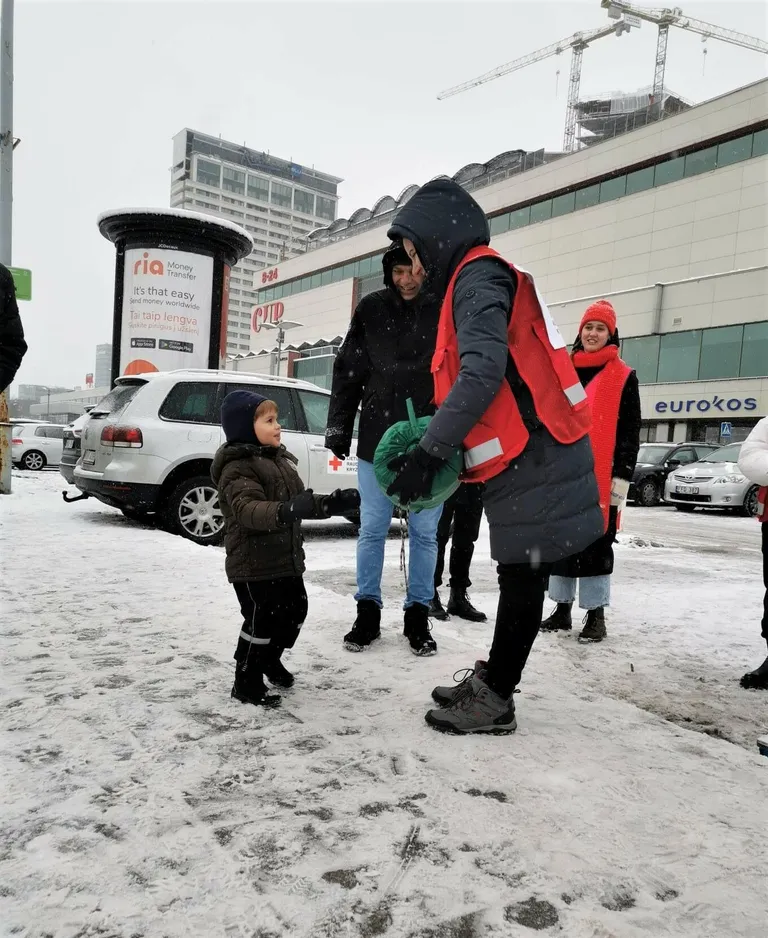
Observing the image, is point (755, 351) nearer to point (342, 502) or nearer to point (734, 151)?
point (734, 151)

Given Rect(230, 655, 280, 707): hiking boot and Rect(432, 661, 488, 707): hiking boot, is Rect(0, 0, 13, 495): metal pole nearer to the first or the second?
Rect(230, 655, 280, 707): hiking boot

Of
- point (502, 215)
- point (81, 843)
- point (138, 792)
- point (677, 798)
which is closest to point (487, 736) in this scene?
point (677, 798)

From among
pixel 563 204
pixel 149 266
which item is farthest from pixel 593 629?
pixel 563 204

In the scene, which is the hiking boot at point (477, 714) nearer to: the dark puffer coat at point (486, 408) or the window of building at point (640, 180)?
the dark puffer coat at point (486, 408)

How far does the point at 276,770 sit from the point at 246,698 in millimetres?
523

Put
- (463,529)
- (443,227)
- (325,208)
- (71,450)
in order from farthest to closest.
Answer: (325,208)
(71,450)
(463,529)
(443,227)

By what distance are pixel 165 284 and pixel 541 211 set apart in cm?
3196

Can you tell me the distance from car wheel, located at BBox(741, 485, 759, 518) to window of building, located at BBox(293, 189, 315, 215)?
121 metres

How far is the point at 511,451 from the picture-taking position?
219 cm

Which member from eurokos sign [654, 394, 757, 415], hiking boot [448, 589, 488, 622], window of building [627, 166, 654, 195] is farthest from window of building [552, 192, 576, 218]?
hiking boot [448, 589, 488, 622]

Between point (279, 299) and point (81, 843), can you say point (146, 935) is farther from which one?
point (279, 299)

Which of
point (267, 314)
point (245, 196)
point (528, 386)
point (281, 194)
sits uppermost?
point (281, 194)

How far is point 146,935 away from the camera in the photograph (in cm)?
128

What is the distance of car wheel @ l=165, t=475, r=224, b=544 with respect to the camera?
20.9ft
